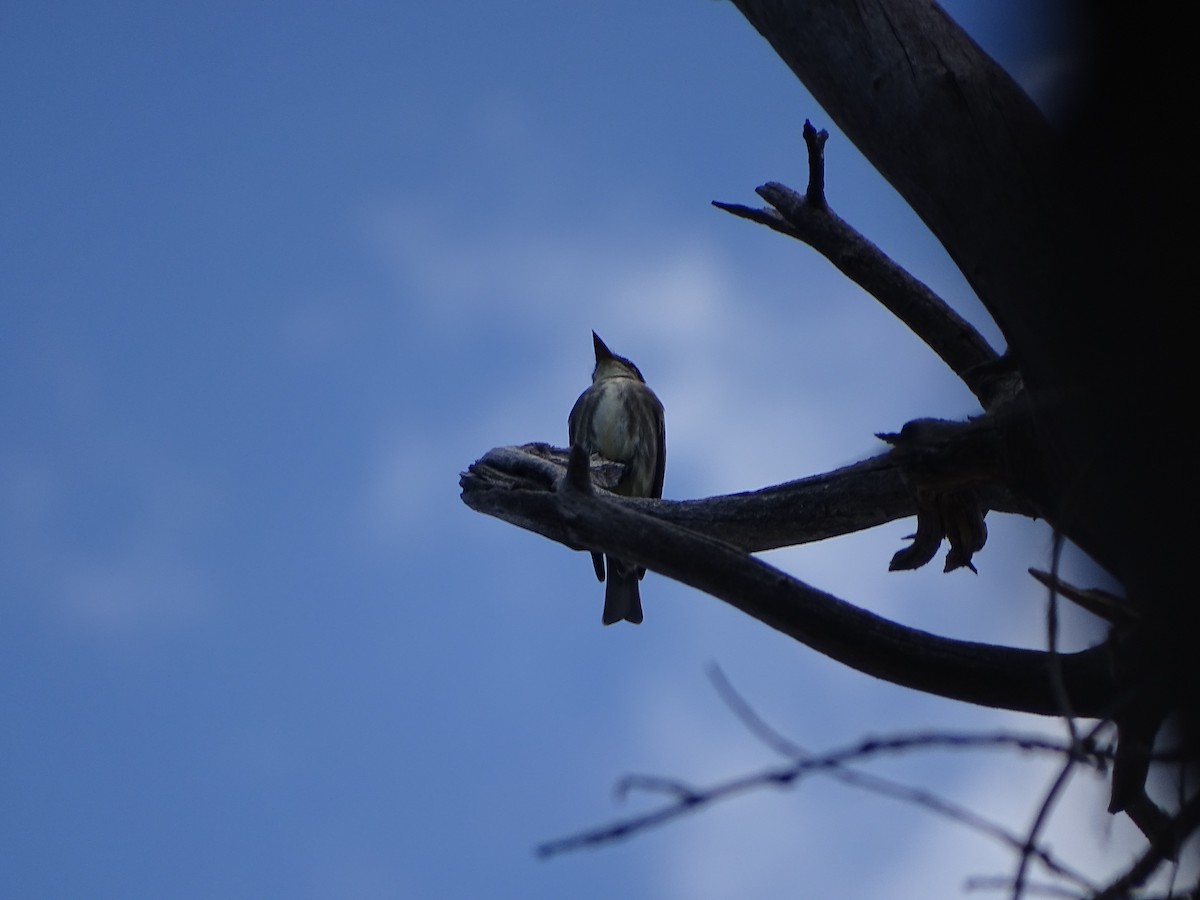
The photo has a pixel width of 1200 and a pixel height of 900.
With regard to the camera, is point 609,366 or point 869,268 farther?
point 609,366

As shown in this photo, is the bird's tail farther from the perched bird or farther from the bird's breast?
the bird's breast

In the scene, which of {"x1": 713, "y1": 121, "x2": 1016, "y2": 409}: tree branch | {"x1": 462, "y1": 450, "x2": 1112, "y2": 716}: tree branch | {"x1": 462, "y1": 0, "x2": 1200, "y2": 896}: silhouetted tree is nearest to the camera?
{"x1": 462, "y1": 0, "x2": 1200, "y2": 896}: silhouetted tree

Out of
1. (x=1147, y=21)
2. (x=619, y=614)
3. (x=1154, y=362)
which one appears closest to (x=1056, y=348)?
(x=1154, y=362)

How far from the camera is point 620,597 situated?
22.2ft

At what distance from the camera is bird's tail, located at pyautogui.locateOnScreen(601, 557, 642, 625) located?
22.0 feet

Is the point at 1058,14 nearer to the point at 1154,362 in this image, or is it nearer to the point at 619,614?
the point at 1154,362

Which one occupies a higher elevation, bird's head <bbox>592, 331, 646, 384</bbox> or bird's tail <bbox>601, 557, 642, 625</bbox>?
bird's head <bbox>592, 331, 646, 384</bbox>

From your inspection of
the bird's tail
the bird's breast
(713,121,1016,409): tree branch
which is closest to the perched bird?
the bird's breast

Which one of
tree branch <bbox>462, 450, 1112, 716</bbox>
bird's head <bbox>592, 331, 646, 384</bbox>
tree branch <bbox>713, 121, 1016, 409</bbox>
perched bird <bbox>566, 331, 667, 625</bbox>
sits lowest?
tree branch <bbox>462, 450, 1112, 716</bbox>

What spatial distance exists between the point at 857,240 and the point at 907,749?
226 cm

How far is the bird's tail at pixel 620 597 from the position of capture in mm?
6719

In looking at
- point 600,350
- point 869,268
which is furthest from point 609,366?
point 869,268

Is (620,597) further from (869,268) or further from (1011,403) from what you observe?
(1011,403)

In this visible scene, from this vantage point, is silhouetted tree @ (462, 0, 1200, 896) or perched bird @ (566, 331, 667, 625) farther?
perched bird @ (566, 331, 667, 625)
